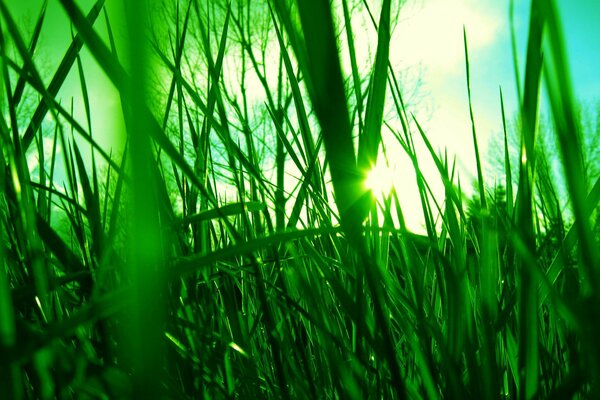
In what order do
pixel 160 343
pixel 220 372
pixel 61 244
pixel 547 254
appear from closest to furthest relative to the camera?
pixel 160 343 < pixel 61 244 < pixel 220 372 < pixel 547 254

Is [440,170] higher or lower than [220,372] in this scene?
higher

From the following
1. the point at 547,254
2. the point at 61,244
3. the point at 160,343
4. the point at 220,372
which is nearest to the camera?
the point at 160,343

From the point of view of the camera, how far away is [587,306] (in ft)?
0.44

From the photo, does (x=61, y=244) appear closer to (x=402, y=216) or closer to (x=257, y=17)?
(x=402, y=216)

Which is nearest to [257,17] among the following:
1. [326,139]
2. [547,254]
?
[547,254]

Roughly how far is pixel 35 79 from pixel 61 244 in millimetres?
85

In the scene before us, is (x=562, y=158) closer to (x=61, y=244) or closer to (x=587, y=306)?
(x=587, y=306)

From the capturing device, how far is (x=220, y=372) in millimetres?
354

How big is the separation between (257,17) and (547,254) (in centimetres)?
491

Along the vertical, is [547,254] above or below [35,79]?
below

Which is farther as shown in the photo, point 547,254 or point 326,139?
point 547,254

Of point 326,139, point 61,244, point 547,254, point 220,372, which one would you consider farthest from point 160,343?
point 547,254

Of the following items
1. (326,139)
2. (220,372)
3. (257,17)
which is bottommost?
(220,372)

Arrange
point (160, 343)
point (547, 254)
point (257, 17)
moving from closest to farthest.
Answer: point (160, 343)
point (547, 254)
point (257, 17)
